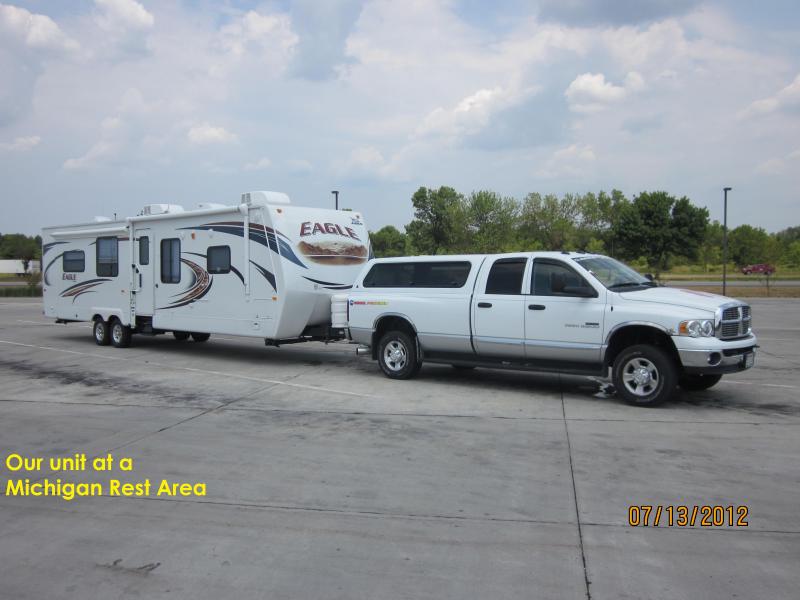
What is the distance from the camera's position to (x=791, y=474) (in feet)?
19.1

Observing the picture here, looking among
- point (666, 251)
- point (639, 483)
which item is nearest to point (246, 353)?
point (639, 483)

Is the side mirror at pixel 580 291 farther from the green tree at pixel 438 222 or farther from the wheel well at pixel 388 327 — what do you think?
the green tree at pixel 438 222

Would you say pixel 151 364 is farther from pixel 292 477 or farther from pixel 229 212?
pixel 292 477

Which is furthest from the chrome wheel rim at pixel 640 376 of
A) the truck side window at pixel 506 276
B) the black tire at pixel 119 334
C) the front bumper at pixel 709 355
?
the black tire at pixel 119 334

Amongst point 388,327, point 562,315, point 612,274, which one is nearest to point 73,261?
point 388,327

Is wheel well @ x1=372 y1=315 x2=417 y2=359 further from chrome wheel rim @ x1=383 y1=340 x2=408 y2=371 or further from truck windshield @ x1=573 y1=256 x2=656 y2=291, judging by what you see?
truck windshield @ x1=573 y1=256 x2=656 y2=291

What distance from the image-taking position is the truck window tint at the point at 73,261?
16.2 m

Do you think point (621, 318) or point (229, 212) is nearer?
point (621, 318)

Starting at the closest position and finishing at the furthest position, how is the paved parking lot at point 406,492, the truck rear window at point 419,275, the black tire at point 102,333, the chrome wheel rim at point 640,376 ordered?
the paved parking lot at point 406,492, the chrome wheel rim at point 640,376, the truck rear window at point 419,275, the black tire at point 102,333

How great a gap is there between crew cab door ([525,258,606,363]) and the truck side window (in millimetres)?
215

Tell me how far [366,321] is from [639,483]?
6.25 meters

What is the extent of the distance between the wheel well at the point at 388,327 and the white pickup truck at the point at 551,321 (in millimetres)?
18

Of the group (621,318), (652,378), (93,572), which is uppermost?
(621,318)

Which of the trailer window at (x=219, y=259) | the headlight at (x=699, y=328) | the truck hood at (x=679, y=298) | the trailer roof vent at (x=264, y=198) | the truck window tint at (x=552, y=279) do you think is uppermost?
the trailer roof vent at (x=264, y=198)
